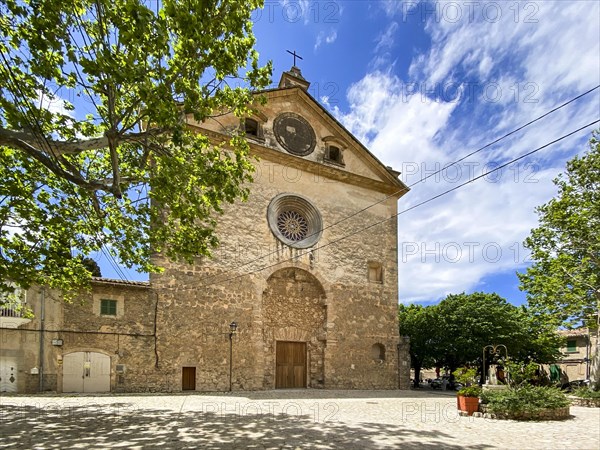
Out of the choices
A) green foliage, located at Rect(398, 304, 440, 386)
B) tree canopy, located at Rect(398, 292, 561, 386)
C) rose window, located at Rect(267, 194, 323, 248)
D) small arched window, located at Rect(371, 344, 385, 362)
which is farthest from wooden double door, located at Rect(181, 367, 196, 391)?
green foliage, located at Rect(398, 304, 440, 386)

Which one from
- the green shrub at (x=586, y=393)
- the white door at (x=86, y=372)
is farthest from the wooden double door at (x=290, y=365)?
the green shrub at (x=586, y=393)

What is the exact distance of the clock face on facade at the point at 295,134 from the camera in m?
19.9

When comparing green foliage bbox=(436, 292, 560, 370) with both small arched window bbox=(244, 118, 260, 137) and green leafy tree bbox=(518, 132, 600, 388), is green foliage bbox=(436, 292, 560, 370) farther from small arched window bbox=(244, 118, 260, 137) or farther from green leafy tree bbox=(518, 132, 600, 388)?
small arched window bbox=(244, 118, 260, 137)

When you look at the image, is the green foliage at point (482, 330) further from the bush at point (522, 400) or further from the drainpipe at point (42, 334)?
the drainpipe at point (42, 334)

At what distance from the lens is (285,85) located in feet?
73.0

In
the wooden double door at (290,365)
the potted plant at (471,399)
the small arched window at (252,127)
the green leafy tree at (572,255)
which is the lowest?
the wooden double door at (290,365)

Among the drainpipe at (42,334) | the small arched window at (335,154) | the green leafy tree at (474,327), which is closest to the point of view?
the drainpipe at (42,334)

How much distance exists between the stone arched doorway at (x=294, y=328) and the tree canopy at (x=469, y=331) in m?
11.8

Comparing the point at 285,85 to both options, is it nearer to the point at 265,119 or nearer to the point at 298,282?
the point at 265,119

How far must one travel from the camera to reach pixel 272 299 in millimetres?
18297

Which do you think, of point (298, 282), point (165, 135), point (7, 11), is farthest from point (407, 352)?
point (7, 11)

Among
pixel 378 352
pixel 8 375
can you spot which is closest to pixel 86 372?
pixel 8 375

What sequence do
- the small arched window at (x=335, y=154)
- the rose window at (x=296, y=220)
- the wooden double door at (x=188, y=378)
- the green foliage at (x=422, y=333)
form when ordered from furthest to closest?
the green foliage at (x=422, y=333), the small arched window at (x=335, y=154), the rose window at (x=296, y=220), the wooden double door at (x=188, y=378)

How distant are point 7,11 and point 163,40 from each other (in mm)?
2587
